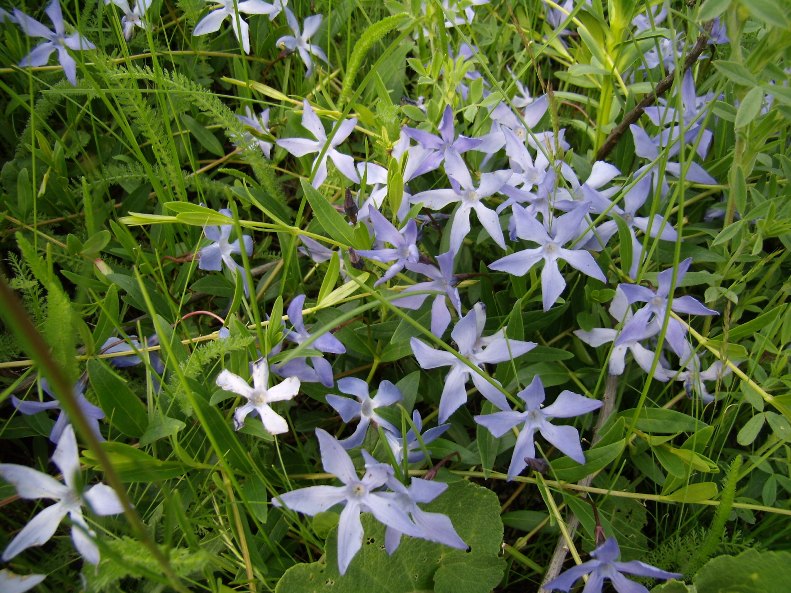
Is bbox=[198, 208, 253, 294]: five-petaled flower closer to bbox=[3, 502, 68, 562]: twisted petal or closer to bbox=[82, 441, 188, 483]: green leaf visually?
bbox=[82, 441, 188, 483]: green leaf

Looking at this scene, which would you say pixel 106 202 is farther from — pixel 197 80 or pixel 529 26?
pixel 529 26

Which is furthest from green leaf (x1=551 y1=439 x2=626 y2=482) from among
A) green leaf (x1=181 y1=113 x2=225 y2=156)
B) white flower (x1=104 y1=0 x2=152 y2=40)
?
white flower (x1=104 y1=0 x2=152 y2=40)

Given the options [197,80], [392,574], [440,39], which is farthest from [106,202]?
[392,574]

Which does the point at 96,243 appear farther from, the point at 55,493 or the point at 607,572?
the point at 607,572

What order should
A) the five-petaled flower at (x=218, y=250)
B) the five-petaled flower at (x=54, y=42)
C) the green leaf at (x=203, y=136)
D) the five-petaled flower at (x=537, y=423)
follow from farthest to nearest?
the green leaf at (x=203, y=136), the five-petaled flower at (x=54, y=42), the five-petaled flower at (x=218, y=250), the five-petaled flower at (x=537, y=423)

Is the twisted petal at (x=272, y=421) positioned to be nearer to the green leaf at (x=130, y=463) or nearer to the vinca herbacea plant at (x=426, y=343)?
the vinca herbacea plant at (x=426, y=343)

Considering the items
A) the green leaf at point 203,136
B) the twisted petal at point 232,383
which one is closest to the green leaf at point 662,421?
the twisted petal at point 232,383

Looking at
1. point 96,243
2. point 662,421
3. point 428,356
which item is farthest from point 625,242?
point 96,243
